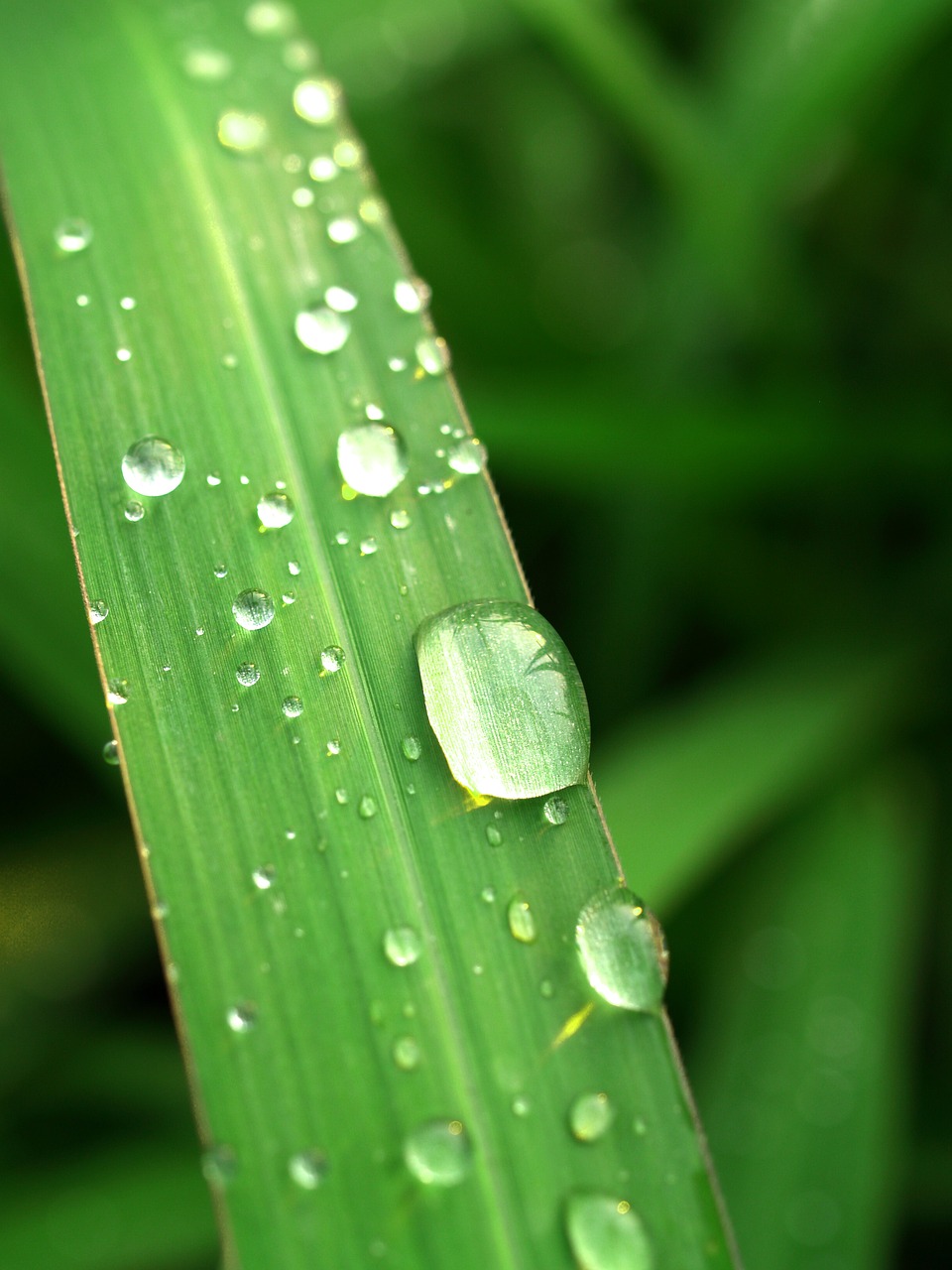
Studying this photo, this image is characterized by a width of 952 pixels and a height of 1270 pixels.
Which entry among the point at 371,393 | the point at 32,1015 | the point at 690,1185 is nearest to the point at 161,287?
the point at 371,393

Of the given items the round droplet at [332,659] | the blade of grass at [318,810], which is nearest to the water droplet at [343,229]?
the blade of grass at [318,810]

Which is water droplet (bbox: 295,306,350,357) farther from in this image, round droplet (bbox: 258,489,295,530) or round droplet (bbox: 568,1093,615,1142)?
round droplet (bbox: 568,1093,615,1142)

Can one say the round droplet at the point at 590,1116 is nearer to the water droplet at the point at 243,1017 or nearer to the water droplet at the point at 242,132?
the water droplet at the point at 243,1017

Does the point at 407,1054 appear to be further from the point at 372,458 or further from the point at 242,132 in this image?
the point at 242,132

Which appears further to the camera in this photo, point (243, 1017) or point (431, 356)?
point (431, 356)

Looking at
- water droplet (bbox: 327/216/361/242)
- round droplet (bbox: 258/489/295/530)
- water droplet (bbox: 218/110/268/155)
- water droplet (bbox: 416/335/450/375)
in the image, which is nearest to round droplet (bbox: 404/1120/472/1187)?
round droplet (bbox: 258/489/295/530)

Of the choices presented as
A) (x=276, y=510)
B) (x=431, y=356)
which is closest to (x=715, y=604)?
(x=431, y=356)
